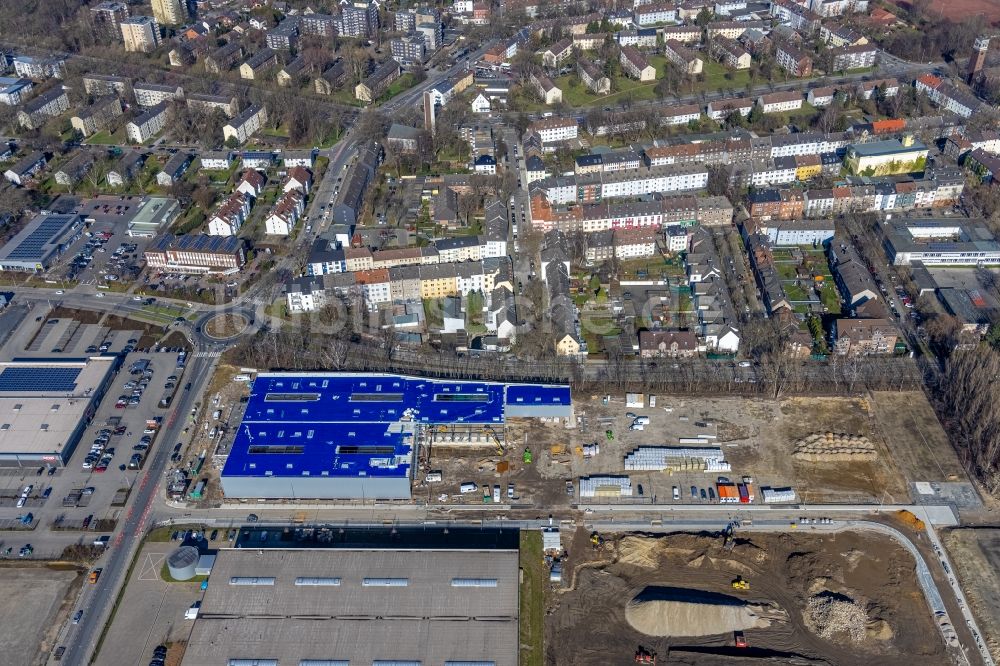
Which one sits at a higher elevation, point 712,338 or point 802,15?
point 802,15

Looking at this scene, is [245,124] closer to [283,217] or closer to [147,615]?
[283,217]

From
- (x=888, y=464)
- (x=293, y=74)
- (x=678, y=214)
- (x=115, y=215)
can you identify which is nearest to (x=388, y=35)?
(x=293, y=74)

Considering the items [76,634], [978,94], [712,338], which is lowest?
[76,634]

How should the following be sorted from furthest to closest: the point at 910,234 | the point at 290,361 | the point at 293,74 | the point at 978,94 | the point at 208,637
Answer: the point at 293,74
the point at 978,94
the point at 910,234
the point at 290,361
the point at 208,637

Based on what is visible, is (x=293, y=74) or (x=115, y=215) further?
(x=293, y=74)

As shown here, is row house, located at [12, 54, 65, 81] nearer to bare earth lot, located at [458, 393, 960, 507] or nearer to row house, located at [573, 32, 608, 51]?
row house, located at [573, 32, 608, 51]

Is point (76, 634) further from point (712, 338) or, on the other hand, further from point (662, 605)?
point (712, 338)

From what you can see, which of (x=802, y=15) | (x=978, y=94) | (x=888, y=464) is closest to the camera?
(x=888, y=464)
